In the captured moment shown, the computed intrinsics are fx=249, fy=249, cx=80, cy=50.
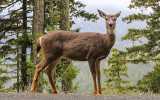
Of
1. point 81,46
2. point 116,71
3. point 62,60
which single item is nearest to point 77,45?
point 81,46

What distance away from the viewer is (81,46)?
652cm

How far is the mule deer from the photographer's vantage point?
628 cm

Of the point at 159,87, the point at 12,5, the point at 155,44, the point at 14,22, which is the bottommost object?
the point at 159,87

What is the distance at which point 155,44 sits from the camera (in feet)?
65.2

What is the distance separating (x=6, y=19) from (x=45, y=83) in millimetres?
8607

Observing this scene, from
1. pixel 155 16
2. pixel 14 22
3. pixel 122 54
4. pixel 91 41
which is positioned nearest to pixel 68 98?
pixel 91 41

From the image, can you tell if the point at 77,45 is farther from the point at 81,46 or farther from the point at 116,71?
the point at 116,71

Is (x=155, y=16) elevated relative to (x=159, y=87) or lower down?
elevated

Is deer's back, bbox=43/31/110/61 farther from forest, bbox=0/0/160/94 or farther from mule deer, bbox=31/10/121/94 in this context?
forest, bbox=0/0/160/94

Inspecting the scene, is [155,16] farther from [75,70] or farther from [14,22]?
[75,70]

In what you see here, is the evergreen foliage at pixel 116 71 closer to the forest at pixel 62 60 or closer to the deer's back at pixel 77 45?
the forest at pixel 62 60

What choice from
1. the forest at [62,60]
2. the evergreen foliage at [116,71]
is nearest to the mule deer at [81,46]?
the forest at [62,60]

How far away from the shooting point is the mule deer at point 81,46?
6277 millimetres

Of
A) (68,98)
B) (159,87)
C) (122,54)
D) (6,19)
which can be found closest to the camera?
(68,98)
